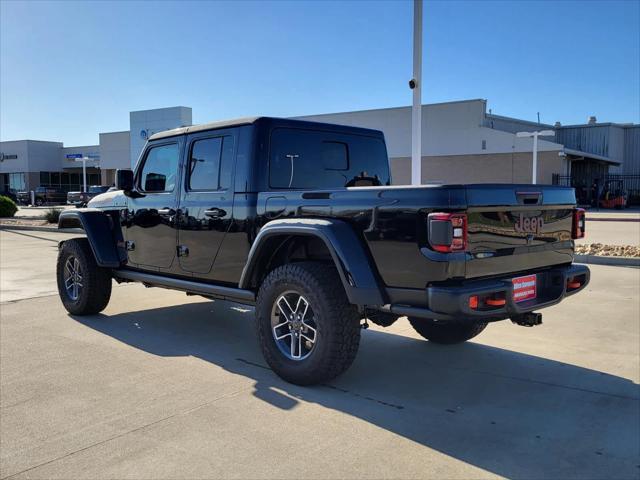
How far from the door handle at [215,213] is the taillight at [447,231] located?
2.06 m

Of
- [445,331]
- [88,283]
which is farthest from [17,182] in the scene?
[445,331]

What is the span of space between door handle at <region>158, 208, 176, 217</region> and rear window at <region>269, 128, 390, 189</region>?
1.19 m

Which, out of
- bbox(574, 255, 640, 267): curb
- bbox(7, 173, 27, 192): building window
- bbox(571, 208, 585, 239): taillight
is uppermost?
bbox(7, 173, 27, 192): building window

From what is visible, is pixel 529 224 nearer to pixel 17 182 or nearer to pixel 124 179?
pixel 124 179

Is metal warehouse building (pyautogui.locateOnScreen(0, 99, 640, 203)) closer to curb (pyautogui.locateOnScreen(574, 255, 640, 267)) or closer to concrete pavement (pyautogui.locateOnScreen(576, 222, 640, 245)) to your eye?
concrete pavement (pyautogui.locateOnScreen(576, 222, 640, 245))

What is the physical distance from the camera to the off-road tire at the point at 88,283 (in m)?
6.38

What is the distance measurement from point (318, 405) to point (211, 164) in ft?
7.80

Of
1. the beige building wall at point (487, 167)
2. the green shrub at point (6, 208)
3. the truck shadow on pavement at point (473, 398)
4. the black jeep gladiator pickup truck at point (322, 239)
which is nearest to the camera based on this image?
the truck shadow on pavement at point (473, 398)

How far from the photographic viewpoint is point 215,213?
496 centimetres

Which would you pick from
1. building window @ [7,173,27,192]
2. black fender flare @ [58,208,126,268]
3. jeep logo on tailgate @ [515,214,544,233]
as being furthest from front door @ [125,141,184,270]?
building window @ [7,173,27,192]

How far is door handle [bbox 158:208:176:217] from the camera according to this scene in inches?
215

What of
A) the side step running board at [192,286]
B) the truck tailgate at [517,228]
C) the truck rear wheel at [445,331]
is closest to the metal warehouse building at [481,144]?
the side step running board at [192,286]

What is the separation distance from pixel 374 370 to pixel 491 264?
4.94 feet

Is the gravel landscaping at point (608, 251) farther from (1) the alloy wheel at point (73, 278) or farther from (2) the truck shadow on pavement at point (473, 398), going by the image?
(1) the alloy wheel at point (73, 278)
